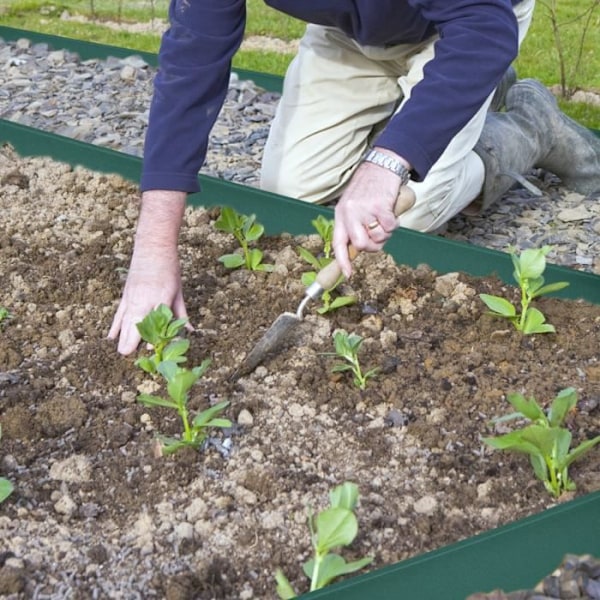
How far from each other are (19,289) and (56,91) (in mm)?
2307

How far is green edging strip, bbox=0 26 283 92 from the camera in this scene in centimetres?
489

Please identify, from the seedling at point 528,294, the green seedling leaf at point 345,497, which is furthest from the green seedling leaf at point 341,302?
the green seedling leaf at point 345,497

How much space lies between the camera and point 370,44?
3.18 metres

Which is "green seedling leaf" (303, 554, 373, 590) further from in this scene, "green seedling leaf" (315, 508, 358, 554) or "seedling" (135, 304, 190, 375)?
"seedling" (135, 304, 190, 375)

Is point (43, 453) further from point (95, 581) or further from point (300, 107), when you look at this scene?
point (300, 107)

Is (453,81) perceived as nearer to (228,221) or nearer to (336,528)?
(228,221)

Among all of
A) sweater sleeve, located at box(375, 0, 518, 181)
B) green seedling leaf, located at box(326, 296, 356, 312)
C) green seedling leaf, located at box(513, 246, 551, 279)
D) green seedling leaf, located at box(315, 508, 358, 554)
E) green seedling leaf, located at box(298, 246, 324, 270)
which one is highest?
sweater sleeve, located at box(375, 0, 518, 181)

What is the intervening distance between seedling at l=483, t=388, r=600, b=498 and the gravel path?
133cm

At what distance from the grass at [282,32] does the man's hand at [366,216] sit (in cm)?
261

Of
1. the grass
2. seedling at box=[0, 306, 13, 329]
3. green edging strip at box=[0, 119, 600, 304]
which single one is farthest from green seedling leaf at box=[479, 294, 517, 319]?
the grass

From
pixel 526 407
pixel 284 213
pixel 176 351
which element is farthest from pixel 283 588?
pixel 284 213

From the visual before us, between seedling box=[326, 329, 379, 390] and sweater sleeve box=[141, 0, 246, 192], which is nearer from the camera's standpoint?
seedling box=[326, 329, 379, 390]

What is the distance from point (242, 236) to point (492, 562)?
1497 millimetres

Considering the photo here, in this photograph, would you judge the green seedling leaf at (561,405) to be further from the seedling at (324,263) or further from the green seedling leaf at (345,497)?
the seedling at (324,263)
